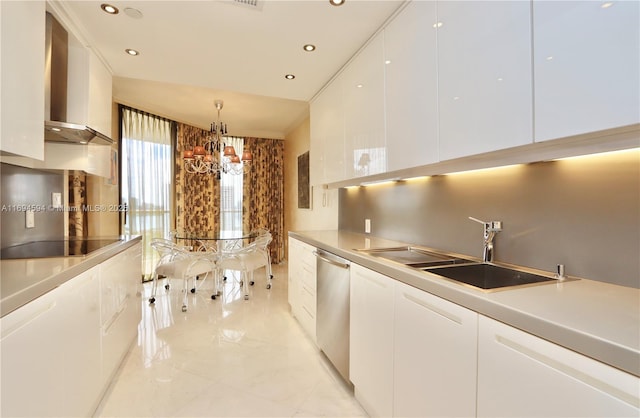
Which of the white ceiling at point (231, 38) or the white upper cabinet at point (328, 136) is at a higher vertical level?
the white ceiling at point (231, 38)

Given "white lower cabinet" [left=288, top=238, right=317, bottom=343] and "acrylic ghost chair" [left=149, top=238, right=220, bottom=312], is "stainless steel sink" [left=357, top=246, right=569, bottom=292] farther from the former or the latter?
"acrylic ghost chair" [left=149, top=238, right=220, bottom=312]

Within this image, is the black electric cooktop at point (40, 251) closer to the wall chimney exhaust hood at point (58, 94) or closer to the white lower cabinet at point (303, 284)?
the wall chimney exhaust hood at point (58, 94)

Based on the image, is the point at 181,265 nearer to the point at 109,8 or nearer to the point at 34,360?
the point at 34,360

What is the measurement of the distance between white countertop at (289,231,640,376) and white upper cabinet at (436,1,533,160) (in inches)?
22.3

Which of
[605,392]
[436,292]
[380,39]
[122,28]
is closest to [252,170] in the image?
[122,28]

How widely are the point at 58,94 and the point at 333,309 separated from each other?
2.59 m

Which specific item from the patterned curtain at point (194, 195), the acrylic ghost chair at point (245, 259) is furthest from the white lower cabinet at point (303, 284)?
the patterned curtain at point (194, 195)

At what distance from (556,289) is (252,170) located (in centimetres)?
551

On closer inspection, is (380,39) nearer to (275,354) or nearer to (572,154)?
(572,154)

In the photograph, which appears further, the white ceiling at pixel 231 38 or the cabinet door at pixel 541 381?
the white ceiling at pixel 231 38

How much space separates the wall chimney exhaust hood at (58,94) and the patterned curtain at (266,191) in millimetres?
3683

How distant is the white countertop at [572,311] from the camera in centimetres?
65

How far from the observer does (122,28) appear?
207cm

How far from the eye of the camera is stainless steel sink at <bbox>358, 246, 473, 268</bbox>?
5.34 feet
